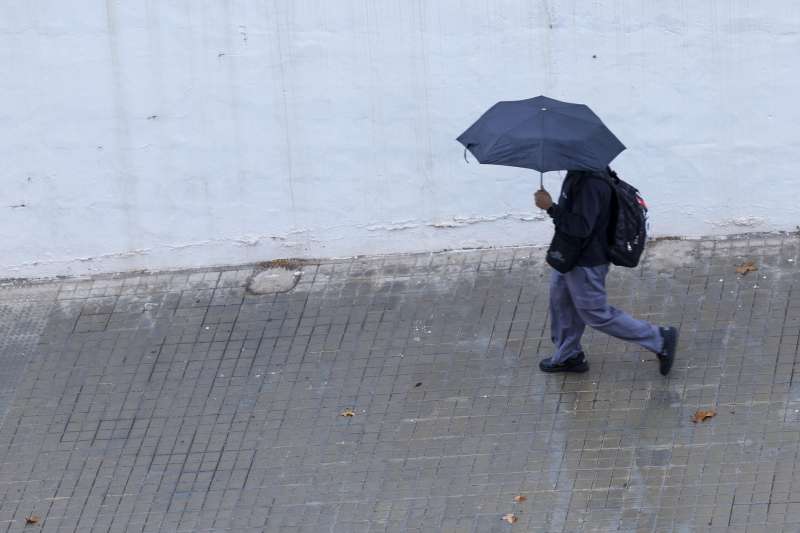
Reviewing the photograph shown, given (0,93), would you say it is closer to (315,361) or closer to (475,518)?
(315,361)

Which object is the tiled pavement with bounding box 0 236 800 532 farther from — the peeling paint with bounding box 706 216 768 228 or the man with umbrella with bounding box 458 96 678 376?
the man with umbrella with bounding box 458 96 678 376

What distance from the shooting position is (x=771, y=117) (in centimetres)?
891

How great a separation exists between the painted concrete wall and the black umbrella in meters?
1.72

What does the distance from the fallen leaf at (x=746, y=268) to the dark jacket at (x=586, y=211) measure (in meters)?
1.70

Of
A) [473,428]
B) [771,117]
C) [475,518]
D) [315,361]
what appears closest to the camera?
[475,518]

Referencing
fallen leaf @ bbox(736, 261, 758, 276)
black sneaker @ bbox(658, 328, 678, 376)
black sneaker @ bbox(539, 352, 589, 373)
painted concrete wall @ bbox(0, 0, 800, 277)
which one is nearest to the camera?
black sneaker @ bbox(658, 328, 678, 376)

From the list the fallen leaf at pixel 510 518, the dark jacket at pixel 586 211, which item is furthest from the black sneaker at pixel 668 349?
the fallen leaf at pixel 510 518

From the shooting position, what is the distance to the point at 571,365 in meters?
7.82

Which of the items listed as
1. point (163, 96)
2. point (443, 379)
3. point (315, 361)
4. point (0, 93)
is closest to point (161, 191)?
point (163, 96)

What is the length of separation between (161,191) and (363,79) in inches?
63.2

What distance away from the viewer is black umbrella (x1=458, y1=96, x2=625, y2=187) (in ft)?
22.8

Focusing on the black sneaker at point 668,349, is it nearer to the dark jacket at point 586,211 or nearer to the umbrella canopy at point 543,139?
the dark jacket at point 586,211

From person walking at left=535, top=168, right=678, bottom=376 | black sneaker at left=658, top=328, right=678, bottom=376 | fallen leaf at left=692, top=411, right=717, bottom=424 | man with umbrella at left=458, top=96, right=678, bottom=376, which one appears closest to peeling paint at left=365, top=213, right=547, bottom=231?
person walking at left=535, top=168, right=678, bottom=376

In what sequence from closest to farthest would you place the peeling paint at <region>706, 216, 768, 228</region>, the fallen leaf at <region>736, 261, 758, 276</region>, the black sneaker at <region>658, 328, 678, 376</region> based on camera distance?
the black sneaker at <region>658, 328, 678, 376</region> → the fallen leaf at <region>736, 261, 758, 276</region> → the peeling paint at <region>706, 216, 768, 228</region>
